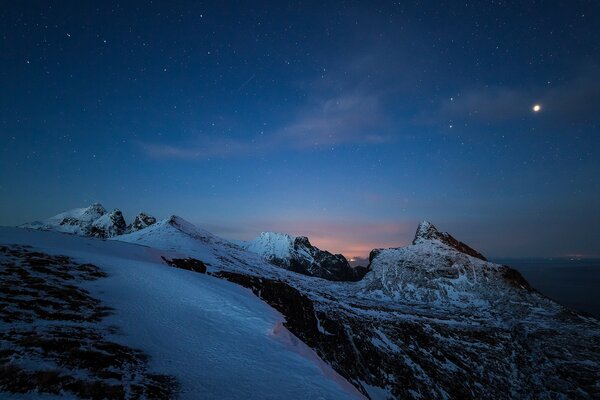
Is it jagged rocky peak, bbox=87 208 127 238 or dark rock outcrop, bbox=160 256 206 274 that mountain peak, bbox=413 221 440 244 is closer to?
dark rock outcrop, bbox=160 256 206 274

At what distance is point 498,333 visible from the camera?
71.9 m

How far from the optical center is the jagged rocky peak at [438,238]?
490 ft

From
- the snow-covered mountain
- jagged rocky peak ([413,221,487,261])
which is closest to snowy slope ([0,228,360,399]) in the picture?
jagged rocky peak ([413,221,487,261])

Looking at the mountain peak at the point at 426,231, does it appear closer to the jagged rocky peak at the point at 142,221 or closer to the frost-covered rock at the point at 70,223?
the jagged rocky peak at the point at 142,221

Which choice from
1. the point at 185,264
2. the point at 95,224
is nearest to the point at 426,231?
the point at 185,264

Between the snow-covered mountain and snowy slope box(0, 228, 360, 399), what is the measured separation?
181m

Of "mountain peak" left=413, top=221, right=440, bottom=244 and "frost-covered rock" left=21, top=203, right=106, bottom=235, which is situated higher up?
"mountain peak" left=413, top=221, right=440, bottom=244

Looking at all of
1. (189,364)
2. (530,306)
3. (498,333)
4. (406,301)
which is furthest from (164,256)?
(530,306)

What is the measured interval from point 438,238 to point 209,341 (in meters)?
163

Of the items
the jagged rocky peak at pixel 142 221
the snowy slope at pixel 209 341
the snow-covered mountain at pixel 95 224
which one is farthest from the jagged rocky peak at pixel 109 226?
the snowy slope at pixel 209 341

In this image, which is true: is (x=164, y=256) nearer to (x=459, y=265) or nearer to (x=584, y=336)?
(x=584, y=336)

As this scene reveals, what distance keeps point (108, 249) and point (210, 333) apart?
68.7ft

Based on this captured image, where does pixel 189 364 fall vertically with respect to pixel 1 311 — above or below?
below

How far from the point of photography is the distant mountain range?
3350 cm
